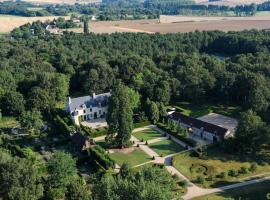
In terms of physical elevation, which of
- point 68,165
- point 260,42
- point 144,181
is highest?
point 260,42

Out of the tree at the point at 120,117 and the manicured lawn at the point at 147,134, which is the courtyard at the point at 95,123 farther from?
the tree at the point at 120,117

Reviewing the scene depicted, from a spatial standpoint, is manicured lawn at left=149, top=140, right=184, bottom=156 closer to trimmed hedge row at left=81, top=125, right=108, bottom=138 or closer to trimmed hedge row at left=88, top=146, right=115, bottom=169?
trimmed hedge row at left=88, top=146, right=115, bottom=169

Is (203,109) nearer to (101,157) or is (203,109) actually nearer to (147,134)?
(147,134)

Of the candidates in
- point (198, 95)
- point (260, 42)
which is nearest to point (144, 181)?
point (198, 95)

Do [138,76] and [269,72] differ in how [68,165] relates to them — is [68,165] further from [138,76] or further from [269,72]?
[269,72]

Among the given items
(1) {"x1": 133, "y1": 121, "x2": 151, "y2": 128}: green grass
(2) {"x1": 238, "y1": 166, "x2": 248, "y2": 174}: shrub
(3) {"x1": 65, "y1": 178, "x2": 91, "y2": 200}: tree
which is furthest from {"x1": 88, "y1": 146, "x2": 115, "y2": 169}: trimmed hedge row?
(2) {"x1": 238, "y1": 166, "x2": 248, "y2": 174}: shrub

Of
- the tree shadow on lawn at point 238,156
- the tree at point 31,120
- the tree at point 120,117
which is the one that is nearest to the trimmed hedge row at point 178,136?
the tree shadow on lawn at point 238,156
